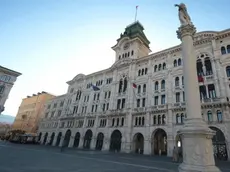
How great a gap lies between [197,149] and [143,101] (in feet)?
78.5

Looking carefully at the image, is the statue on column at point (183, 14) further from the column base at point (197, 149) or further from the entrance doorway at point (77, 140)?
the entrance doorway at point (77, 140)

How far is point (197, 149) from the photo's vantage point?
Answer: 7.18 m

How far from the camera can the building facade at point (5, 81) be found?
3609 cm

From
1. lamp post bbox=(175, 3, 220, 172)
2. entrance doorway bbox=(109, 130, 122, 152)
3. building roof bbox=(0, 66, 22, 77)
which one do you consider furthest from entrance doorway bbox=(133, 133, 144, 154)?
building roof bbox=(0, 66, 22, 77)

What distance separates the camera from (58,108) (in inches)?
2050

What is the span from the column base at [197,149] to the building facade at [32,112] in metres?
62.6

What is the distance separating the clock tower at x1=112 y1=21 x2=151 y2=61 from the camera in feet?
128

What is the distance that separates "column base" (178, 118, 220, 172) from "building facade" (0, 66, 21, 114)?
131ft

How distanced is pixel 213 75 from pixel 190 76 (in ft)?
61.9

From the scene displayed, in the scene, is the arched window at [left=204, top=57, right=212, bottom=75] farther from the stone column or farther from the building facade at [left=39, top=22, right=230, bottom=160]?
the stone column

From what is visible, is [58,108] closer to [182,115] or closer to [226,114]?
[182,115]

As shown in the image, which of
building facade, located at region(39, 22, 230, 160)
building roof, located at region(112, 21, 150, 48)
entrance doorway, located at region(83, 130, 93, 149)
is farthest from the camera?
building roof, located at region(112, 21, 150, 48)

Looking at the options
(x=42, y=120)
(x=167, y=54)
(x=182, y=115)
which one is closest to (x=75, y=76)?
(x=42, y=120)

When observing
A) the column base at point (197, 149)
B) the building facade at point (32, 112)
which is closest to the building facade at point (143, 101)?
the column base at point (197, 149)
